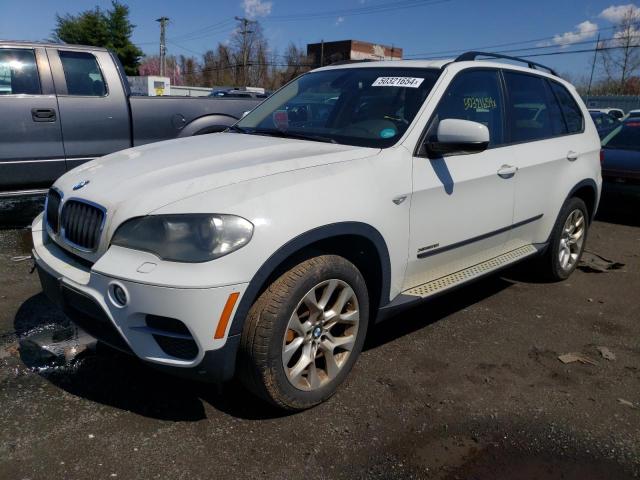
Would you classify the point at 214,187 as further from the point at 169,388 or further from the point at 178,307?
the point at 169,388

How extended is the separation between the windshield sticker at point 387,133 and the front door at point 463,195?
217mm

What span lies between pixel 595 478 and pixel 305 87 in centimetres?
312

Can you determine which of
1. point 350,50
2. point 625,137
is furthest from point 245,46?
point 625,137

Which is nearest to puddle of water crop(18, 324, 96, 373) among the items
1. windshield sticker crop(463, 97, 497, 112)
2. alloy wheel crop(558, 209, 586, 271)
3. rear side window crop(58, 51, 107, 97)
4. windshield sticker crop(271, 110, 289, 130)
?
windshield sticker crop(271, 110, 289, 130)

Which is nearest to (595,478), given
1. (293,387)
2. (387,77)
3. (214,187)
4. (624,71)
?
(293,387)

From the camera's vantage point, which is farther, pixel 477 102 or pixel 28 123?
pixel 28 123

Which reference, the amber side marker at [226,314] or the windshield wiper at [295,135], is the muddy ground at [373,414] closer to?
the amber side marker at [226,314]

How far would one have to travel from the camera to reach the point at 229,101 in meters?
6.62

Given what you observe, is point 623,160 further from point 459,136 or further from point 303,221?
point 303,221

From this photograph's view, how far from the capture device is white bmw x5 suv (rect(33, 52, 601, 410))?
91.9 inches

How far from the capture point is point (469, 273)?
3.65 metres

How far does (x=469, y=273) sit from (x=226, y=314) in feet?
6.37

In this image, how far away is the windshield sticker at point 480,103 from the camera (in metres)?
3.66

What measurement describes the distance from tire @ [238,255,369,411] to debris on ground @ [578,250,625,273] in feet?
11.8
